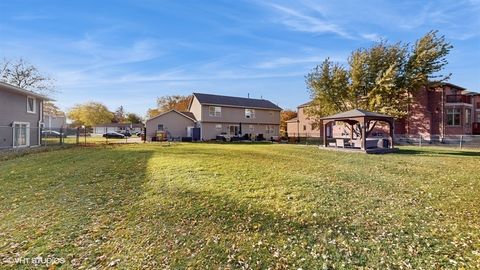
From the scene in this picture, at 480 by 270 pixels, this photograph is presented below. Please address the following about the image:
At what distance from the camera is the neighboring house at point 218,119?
33.1m

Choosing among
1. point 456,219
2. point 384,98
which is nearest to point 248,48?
point 384,98

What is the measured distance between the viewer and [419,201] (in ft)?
20.3

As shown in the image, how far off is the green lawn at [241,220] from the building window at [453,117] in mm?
26239

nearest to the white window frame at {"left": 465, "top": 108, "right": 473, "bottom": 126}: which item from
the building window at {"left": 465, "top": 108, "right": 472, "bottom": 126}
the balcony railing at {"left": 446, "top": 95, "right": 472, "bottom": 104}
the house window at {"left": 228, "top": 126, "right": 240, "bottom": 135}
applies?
the building window at {"left": 465, "top": 108, "right": 472, "bottom": 126}

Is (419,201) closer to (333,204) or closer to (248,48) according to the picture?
(333,204)

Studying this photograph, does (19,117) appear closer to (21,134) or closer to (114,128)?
(21,134)

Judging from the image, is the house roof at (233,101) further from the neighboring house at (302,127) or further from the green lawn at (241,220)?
the green lawn at (241,220)

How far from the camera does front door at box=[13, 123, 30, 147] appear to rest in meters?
18.6

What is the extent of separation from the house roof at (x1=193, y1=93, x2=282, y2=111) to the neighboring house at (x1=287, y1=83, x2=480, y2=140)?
17317mm

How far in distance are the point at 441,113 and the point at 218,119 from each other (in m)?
26.0

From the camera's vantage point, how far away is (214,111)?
34.0 m

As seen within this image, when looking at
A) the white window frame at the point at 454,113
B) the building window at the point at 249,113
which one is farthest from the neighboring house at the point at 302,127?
the white window frame at the point at 454,113

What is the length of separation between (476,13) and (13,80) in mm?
48884

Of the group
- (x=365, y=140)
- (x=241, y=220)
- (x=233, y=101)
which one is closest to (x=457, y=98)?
(x=365, y=140)
